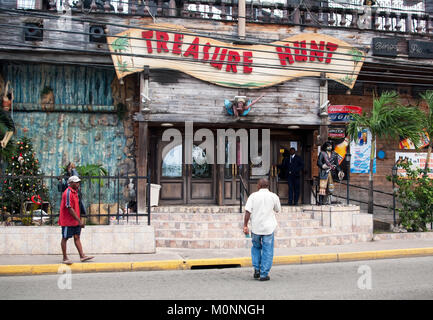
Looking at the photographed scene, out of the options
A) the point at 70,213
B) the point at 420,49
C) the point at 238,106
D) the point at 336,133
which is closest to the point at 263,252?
the point at 70,213

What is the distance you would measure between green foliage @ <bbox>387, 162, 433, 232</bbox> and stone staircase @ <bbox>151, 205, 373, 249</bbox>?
1.41 metres

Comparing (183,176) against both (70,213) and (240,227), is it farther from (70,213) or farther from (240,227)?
(70,213)

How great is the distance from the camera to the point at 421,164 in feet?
55.8

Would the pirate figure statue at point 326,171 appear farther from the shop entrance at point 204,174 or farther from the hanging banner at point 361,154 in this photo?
the hanging banner at point 361,154

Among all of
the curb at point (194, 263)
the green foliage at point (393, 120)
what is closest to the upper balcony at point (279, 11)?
the green foliage at point (393, 120)

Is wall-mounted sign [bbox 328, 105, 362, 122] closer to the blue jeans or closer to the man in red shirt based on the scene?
the blue jeans

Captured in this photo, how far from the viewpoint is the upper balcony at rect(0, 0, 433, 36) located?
13.6 metres

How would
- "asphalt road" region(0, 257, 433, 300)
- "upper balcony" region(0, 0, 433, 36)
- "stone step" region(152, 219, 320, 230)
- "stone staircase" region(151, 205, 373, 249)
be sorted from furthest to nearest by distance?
"upper balcony" region(0, 0, 433, 36)
"stone step" region(152, 219, 320, 230)
"stone staircase" region(151, 205, 373, 249)
"asphalt road" region(0, 257, 433, 300)

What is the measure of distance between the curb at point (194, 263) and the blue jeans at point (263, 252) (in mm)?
1690

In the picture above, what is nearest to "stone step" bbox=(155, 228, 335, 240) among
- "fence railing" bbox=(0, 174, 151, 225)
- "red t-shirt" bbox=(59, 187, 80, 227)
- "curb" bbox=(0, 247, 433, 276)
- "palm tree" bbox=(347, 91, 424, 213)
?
"fence railing" bbox=(0, 174, 151, 225)

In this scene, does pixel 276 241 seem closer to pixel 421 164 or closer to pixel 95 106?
pixel 95 106

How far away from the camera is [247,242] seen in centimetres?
1056

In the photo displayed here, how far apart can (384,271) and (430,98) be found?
745cm

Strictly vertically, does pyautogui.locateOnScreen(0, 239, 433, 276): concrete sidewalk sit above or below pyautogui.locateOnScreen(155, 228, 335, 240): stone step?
below
